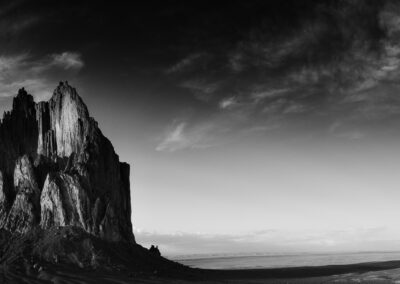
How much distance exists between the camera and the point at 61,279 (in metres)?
182

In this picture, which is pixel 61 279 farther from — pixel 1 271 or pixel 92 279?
pixel 1 271

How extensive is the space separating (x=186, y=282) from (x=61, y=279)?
1841 inches

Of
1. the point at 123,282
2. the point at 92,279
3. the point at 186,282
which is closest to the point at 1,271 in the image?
the point at 92,279

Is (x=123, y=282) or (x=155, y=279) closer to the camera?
(x=123, y=282)

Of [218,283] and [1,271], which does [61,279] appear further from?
[218,283]

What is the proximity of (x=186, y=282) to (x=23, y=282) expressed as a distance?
59.6 meters

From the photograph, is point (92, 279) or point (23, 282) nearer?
point (23, 282)

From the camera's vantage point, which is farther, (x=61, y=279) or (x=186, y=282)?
(x=186, y=282)

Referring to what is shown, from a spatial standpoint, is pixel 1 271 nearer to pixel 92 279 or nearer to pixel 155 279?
pixel 92 279

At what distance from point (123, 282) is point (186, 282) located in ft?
83.2

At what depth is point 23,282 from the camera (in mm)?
175625

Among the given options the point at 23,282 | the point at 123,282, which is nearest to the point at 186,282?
the point at 123,282

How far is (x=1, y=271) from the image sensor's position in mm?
195875

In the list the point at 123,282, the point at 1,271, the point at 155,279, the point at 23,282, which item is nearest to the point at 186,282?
the point at 155,279
